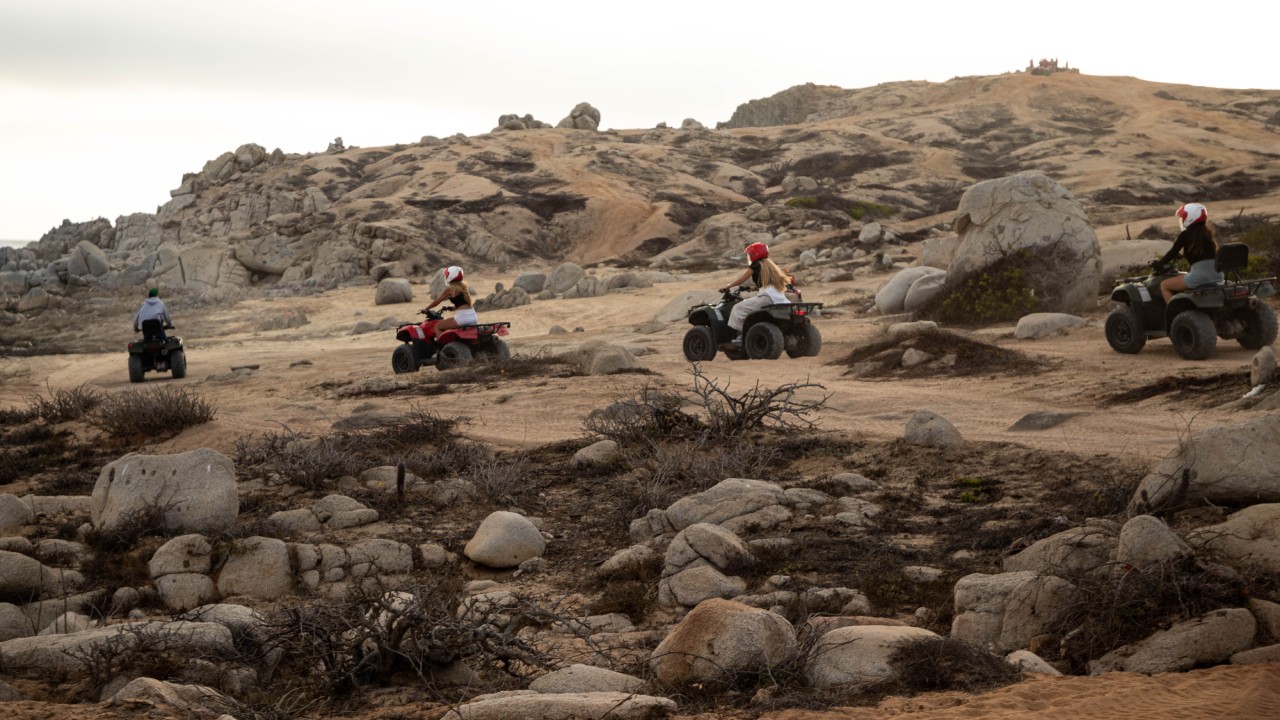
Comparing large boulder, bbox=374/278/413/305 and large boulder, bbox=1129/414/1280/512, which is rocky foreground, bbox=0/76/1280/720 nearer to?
large boulder, bbox=1129/414/1280/512

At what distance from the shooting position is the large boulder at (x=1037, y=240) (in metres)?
16.8

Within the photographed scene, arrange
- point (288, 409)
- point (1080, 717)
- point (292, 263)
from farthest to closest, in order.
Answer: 1. point (292, 263)
2. point (288, 409)
3. point (1080, 717)

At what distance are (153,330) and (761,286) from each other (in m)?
9.56

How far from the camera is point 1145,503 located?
19.9 feet

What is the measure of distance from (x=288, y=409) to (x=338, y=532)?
18.1 ft

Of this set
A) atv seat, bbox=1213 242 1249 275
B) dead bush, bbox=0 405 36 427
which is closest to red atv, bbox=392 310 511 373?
dead bush, bbox=0 405 36 427

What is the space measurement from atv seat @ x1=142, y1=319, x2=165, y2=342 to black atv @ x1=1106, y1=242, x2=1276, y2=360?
13.6 metres

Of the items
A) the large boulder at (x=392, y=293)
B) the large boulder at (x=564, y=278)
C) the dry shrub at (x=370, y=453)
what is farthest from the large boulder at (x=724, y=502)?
the large boulder at (x=392, y=293)

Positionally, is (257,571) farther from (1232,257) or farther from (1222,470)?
(1232,257)

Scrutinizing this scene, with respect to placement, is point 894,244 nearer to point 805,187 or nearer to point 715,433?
point 805,187

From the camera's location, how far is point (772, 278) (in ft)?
47.2

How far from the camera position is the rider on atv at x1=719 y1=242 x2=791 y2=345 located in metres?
14.4

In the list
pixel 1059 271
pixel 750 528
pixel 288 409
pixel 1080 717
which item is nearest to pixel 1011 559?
pixel 750 528

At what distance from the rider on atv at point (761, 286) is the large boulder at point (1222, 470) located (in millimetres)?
8430
